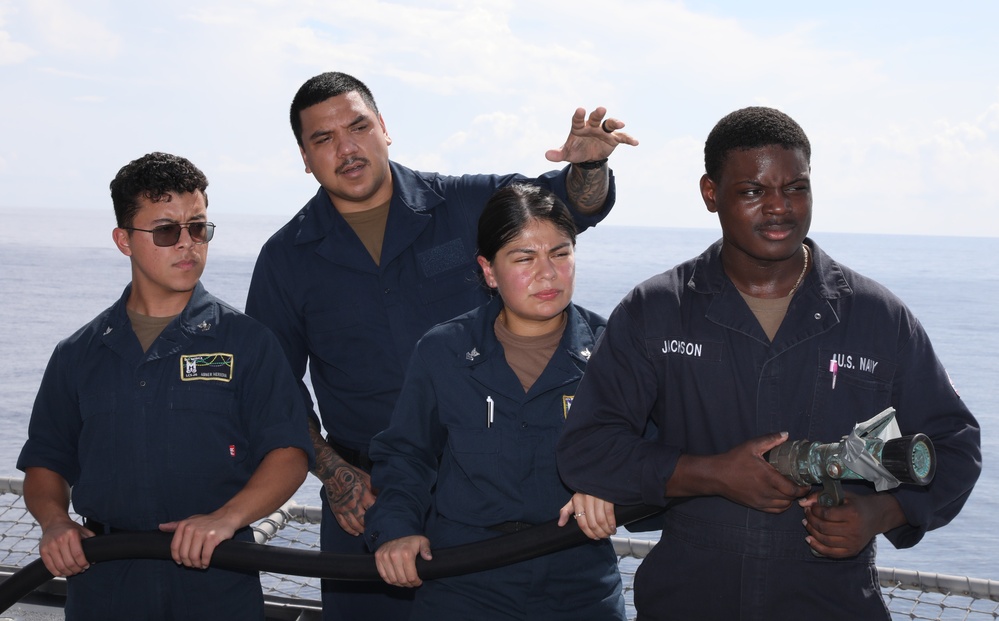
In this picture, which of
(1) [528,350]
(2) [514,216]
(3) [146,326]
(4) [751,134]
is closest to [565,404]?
(1) [528,350]

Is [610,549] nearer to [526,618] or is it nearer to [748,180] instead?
[526,618]

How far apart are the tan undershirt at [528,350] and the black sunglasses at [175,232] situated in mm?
709

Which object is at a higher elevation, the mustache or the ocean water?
the mustache

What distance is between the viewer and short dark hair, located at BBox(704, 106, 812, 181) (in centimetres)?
170

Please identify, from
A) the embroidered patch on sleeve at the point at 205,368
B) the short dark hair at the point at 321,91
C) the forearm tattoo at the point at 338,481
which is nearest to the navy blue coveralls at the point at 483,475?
the embroidered patch on sleeve at the point at 205,368

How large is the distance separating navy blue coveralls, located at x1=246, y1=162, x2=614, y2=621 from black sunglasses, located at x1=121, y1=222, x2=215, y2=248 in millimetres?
402

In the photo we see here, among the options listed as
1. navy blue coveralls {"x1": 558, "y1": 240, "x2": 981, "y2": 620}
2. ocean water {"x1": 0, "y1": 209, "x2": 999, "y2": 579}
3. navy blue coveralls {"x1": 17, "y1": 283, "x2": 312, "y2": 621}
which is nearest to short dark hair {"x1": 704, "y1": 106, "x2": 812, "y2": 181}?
navy blue coveralls {"x1": 558, "y1": 240, "x2": 981, "y2": 620}

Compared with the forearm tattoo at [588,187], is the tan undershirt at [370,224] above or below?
below

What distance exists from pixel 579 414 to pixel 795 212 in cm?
48

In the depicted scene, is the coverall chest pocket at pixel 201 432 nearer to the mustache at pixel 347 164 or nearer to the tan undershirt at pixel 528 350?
the tan undershirt at pixel 528 350

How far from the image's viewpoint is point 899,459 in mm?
1393

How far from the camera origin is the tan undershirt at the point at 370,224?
2.75m

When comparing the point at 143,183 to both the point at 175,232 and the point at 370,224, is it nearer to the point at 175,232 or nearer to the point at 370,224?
the point at 175,232

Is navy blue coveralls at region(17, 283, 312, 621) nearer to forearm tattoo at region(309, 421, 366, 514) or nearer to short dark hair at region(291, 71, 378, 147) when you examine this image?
forearm tattoo at region(309, 421, 366, 514)
